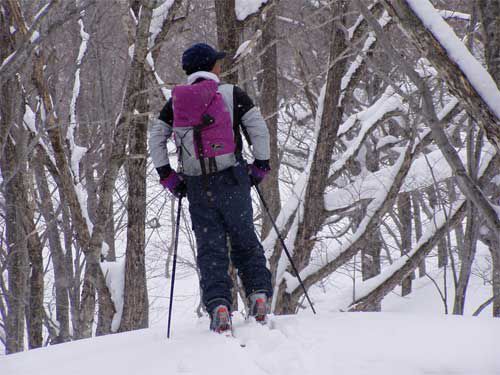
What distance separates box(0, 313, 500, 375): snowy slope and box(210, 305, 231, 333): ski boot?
64 millimetres

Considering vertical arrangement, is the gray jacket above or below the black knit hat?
below

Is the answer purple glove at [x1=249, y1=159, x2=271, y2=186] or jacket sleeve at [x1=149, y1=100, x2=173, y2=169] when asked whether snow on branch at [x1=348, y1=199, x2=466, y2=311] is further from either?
jacket sleeve at [x1=149, y1=100, x2=173, y2=169]

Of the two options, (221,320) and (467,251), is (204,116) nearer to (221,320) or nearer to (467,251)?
(221,320)

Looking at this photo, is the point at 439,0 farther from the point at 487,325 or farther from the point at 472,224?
the point at 487,325

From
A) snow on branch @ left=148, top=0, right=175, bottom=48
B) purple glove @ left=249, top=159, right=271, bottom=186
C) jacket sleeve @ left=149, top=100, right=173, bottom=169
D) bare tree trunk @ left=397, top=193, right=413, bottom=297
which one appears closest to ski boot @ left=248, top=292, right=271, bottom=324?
purple glove @ left=249, top=159, right=271, bottom=186

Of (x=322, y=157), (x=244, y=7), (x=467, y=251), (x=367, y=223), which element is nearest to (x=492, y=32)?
(x=467, y=251)

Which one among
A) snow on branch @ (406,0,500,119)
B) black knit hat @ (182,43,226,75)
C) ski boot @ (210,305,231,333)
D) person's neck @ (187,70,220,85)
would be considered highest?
black knit hat @ (182,43,226,75)

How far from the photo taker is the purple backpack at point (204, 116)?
3.39 meters

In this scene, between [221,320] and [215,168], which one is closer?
[221,320]

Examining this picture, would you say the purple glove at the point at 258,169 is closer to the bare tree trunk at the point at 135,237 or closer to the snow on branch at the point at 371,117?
the bare tree trunk at the point at 135,237

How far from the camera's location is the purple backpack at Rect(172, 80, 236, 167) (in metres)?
3.39

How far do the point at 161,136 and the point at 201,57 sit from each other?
2.01 feet

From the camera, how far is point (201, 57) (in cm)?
360

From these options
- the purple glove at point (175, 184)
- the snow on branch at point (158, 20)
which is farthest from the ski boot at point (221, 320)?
the snow on branch at point (158, 20)
